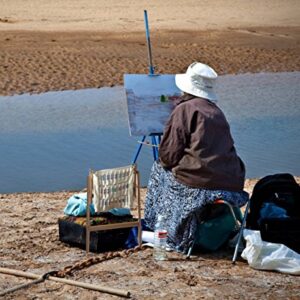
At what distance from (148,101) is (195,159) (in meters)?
1.12

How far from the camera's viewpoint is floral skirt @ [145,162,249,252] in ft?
24.7

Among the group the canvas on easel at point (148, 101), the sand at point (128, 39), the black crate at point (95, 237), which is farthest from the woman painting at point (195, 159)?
the sand at point (128, 39)

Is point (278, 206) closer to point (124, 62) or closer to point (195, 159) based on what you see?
point (195, 159)

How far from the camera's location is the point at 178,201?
25.2ft

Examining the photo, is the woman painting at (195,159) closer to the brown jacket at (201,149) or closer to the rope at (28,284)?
the brown jacket at (201,149)

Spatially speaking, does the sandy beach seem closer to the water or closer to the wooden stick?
the wooden stick

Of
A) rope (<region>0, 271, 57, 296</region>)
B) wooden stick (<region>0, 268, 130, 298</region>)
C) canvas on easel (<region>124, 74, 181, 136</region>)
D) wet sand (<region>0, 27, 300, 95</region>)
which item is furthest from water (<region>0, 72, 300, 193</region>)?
rope (<region>0, 271, 57, 296</region>)

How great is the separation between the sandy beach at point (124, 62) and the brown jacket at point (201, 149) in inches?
22.6

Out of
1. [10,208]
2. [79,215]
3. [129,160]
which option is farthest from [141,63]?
[79,215]

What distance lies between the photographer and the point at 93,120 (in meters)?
14.1

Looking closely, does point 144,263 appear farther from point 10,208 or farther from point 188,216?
point 10,208

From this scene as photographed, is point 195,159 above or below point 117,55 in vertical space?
above

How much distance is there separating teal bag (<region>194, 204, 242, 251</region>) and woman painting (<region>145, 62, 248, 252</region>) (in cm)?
9

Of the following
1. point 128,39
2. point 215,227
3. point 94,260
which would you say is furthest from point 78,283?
point 128,39
